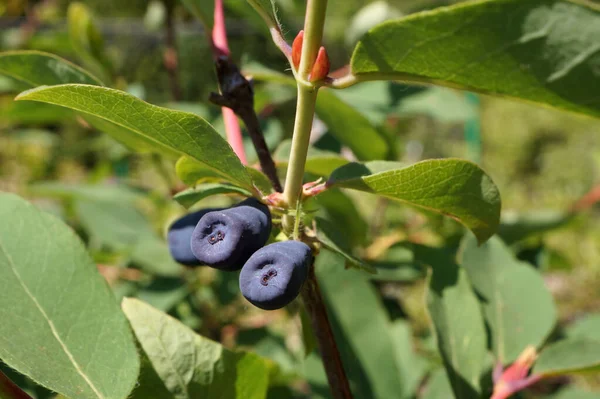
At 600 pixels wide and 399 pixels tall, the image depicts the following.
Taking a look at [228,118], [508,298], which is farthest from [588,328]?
[228,118]

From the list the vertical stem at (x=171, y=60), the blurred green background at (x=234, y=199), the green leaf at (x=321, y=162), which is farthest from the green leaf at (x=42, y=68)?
the vertical stem at (x=171, y=60)

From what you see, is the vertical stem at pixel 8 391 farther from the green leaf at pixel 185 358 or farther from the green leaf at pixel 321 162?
the green leaf at pixel 321 162

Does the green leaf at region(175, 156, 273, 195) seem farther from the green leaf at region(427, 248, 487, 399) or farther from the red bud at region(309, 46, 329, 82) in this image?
the green leaf at region(427, 248, 487, 399)

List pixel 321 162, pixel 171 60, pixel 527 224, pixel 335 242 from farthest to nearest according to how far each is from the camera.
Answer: pixel 171 60 → pixel 527 224 → pixel 321 162 → pixel 335 242

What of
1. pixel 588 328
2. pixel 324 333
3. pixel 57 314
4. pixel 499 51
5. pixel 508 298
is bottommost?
pixel 588 328

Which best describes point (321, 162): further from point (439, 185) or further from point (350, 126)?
point (350, 126)

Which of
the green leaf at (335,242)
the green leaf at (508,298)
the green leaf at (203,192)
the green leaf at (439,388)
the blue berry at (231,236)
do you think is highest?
the green leaf at (203,192)
